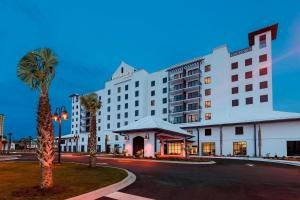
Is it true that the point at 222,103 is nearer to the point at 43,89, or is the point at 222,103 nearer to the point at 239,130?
the point at 239,130

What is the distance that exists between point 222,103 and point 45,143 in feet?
172

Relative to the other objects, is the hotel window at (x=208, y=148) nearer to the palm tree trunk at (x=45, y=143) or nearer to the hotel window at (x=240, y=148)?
the hotel window at (x=240, y=148)

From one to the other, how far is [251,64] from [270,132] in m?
15.6

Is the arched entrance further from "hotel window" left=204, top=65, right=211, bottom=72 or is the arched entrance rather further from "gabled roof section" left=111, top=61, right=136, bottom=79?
"gabled roof section" left=111, top=61, right=136, bottom=79

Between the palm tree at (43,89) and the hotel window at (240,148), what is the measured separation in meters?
45.2

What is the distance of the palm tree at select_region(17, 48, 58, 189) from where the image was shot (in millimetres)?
10672

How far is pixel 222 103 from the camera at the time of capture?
59.1 metres

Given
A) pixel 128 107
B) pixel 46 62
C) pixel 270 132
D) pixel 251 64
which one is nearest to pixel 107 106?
pixel 128 107

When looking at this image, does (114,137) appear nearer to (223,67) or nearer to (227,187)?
(223,67)

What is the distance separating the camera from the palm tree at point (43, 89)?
10672 millimetres

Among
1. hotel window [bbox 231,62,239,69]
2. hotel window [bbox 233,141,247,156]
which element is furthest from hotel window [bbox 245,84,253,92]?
hotel window [bbox 233,141,247,156]

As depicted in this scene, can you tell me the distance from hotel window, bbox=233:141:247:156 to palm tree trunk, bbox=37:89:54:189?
4519cm

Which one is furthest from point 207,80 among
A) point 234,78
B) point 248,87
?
point 248,87

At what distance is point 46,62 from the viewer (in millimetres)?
11422
